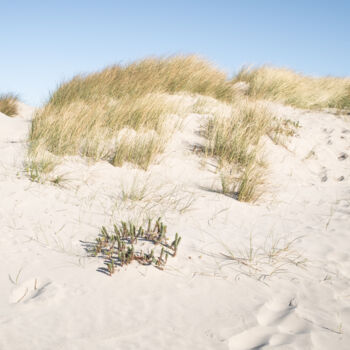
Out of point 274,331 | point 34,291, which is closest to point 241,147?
point 274,331

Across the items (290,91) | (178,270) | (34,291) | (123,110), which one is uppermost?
(290,91)

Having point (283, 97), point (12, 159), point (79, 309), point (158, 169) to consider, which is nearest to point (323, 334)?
point (79, 309)

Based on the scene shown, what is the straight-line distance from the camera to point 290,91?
24.6 feet

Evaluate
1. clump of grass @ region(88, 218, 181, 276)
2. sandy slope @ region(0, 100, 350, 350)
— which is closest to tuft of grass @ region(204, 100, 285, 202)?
sandy slope @ region(0, 100, 350, 350)

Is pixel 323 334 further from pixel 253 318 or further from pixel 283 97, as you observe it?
pixel 283 97

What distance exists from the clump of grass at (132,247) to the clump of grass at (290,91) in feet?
17.8

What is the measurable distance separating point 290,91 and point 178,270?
648 centimetres

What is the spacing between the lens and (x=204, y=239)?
103 inches

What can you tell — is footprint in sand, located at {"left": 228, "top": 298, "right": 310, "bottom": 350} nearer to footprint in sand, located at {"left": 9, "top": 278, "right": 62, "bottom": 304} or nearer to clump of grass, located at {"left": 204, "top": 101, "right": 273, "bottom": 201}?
footprint in sand, located at {"left": 9, "top": 278, "right": 62, "bottom": 304}

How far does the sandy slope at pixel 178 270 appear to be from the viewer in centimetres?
165

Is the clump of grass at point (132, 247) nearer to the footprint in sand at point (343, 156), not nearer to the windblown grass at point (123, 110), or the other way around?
the windblown grass at point (123, 110)

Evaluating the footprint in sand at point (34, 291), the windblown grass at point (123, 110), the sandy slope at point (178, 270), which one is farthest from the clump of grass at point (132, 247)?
the windblown grass at point (123, 110)

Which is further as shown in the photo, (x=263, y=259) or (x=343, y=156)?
(x=343, y=156)

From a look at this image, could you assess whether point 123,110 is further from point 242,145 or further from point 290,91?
point 290,91
